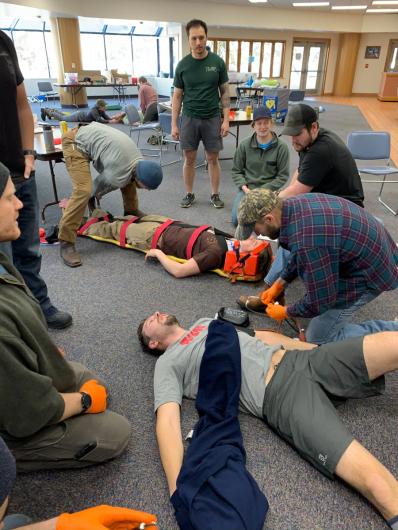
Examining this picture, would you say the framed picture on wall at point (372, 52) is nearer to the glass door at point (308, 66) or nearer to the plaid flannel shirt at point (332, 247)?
the glass door at point (308, 66)

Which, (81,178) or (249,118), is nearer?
(81,178)

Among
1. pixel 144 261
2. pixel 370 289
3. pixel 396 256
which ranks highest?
pixel 396 256

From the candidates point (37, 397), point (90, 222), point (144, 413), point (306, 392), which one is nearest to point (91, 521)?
point (37, 397)

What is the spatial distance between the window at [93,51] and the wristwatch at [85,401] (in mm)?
15214

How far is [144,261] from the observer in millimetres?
3127

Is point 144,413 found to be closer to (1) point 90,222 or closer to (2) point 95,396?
(2) point 95,396

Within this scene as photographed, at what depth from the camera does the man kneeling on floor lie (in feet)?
3.61

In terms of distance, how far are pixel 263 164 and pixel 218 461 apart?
2.87 meters

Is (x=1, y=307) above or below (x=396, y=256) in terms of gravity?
above

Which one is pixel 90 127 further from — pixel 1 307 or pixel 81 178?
pixel 1 307

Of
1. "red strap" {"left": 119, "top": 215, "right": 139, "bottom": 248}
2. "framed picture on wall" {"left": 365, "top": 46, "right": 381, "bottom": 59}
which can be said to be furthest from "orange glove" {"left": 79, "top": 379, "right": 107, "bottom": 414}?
"framed picture on wall" {"left": 365, "top": 46, "right": 381, "bottom": 59}

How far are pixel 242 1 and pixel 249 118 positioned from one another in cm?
852

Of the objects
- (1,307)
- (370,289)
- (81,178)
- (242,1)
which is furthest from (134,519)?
(242,1)

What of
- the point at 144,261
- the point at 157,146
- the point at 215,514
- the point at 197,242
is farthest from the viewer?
the point at 157,146
